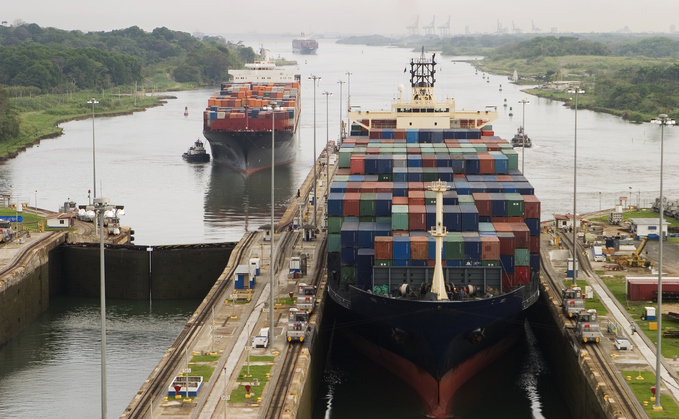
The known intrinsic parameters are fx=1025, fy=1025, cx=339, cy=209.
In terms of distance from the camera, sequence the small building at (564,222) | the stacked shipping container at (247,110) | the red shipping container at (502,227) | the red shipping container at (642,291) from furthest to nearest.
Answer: the stacked shipping container at (247,110), the small building at (564,222), the red shipping container at (642,291), the red shipping container at (502,227)

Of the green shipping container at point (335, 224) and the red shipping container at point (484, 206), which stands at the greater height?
the red shipping container at point (484, 206)

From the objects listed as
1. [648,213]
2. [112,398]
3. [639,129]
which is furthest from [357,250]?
[639,129]

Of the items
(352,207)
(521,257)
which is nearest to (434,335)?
(521,257)

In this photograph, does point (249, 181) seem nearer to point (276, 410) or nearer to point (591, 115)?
point (276, 410)

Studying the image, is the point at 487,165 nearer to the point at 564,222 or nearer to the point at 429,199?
the point at 429,199

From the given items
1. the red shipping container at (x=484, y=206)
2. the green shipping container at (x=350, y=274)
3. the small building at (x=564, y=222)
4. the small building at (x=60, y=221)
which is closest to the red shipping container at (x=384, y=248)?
the green shipping container at (x=350, y=274)

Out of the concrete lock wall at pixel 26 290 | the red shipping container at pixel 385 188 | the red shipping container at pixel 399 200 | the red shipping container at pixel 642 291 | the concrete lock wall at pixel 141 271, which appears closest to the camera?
the red shipping container at pixel 399 200

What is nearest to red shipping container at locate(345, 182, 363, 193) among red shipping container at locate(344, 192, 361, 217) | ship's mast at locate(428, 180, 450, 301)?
red shipping container at locate(344, 192, 361, 217)

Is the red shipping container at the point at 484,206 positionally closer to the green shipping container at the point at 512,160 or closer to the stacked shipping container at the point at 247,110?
the green shipping container at the point at 512,160

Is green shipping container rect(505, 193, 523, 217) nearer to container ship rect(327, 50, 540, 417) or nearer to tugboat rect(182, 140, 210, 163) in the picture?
container ship rect(327, 50, 540, 417)
